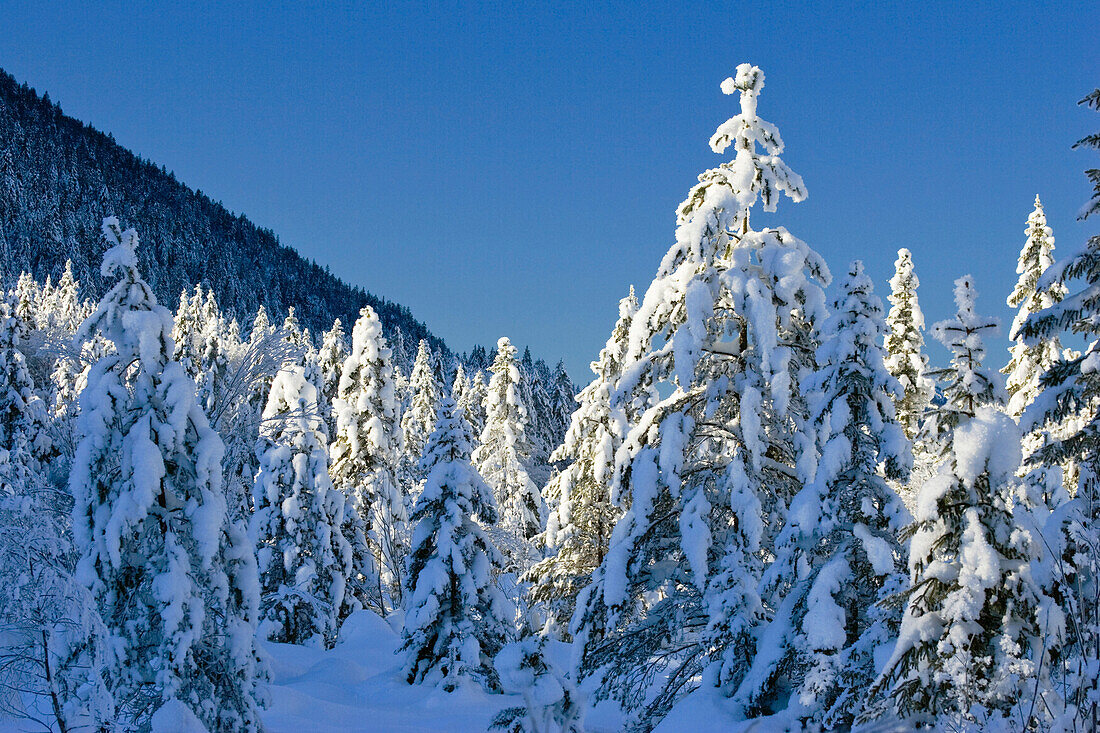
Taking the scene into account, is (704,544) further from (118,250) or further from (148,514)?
(118,250)

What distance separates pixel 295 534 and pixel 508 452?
11870 mm

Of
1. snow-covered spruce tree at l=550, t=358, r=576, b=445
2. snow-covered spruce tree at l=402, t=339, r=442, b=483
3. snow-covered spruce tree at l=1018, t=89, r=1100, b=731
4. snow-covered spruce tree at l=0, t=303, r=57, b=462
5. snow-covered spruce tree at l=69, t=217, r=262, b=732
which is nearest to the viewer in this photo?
snow-covered spruce tree at l=1018, t=89, r=1100, b=731

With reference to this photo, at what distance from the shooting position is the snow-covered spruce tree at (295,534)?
24.0 metres

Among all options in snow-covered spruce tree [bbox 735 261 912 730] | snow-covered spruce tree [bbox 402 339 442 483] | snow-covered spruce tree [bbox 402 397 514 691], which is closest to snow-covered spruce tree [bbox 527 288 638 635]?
snow-covered spruce tree [bbox 402 397 514 691]

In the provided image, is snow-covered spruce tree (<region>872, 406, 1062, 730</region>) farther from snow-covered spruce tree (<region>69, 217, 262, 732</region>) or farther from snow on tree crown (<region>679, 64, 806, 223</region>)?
snow-covered spruce tree (<region>69, 217, 262, 732</region>)

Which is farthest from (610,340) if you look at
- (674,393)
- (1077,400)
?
(1077,400)

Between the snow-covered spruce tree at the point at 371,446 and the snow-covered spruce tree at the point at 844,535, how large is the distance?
2218cm

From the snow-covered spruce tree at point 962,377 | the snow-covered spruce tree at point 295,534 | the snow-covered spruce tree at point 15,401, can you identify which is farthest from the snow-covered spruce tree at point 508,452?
the snow-covered spruce tree at point 962,377

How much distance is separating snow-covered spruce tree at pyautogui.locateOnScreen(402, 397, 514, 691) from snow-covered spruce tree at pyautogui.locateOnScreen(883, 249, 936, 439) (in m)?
13.9

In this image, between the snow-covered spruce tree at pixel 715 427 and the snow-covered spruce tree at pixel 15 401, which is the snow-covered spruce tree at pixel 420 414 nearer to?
the snow-covered spruce tree at pixel 15 401

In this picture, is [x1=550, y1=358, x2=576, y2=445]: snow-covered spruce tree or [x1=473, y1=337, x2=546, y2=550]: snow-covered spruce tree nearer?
[x1=473, y1=337, x2=546, y2=550]: snow-covered spruce tree

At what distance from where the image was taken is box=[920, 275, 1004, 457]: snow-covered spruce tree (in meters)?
7.38

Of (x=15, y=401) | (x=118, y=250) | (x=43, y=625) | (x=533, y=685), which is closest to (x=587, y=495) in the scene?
(x=118, y=250)

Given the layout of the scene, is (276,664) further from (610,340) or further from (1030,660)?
(1030,660)
